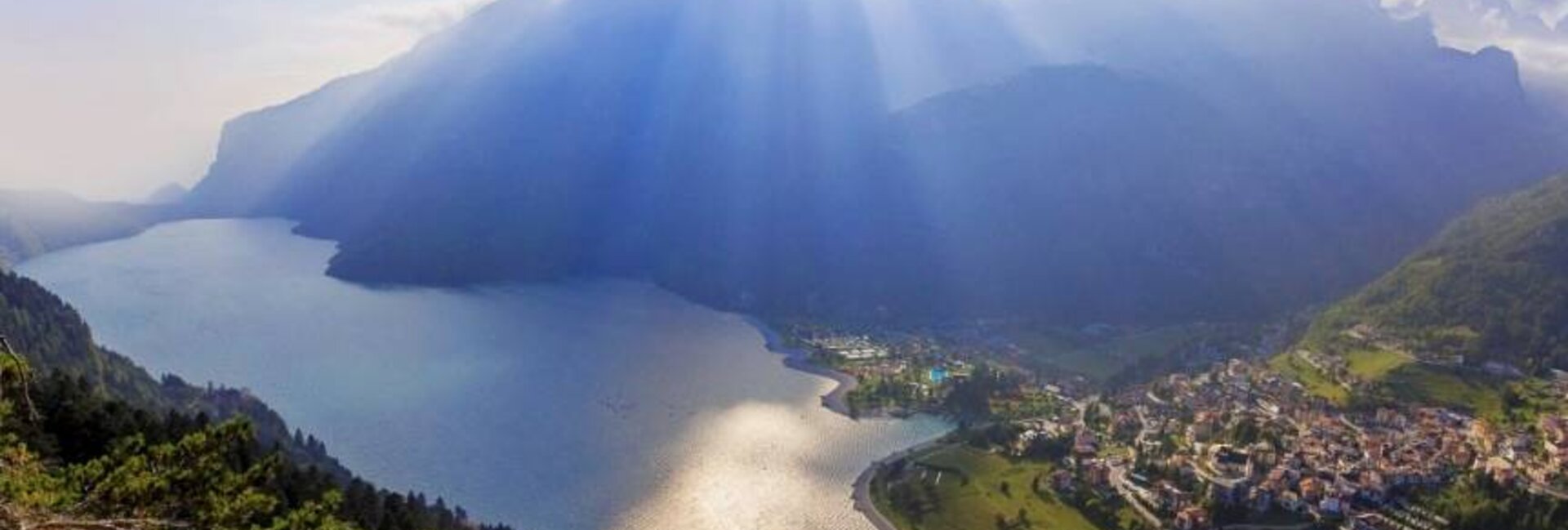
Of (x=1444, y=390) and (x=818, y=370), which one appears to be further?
(x=818, y=370)

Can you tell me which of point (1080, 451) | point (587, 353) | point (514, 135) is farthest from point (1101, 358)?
point (514, 135)

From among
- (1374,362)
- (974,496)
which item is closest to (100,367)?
(974,496)

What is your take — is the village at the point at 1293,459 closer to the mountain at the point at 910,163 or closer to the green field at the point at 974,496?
the green field at the point at 974,496

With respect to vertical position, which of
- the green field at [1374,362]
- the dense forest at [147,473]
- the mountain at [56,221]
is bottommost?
the green field at [1374,362]

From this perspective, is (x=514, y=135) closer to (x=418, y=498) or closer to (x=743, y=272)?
(x=743, y=272)

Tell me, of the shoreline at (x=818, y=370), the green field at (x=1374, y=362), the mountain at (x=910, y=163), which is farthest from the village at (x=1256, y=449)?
the mountain at (x=910, y=163)

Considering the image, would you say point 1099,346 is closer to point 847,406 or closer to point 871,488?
point 847,406

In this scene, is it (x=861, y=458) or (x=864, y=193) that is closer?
(x=861, y=458)
